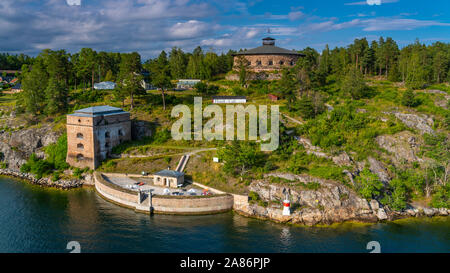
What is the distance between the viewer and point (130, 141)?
47938mm

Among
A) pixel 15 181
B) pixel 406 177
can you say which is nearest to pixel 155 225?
pixel 15 181

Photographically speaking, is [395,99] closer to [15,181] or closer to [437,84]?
[437,84]

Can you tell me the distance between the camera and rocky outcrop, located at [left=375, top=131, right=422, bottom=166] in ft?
131

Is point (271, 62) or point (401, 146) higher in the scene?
point (271, 62)

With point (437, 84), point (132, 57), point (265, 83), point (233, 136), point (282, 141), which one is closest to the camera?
point (282, 141)

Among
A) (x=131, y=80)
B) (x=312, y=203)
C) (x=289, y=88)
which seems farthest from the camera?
(x=131, y=80)

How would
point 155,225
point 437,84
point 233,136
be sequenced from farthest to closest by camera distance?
point 437,84, point 233,136, point 155,225

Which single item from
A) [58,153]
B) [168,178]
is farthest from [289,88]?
[58,153]

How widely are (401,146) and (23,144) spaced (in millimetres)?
52022

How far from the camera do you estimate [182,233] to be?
29.1 metres

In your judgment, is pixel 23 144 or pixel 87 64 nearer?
pixel 23 144

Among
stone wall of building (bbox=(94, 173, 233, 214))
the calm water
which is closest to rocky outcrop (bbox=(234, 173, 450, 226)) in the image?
the calm water

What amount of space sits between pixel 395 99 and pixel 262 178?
28.6 meters

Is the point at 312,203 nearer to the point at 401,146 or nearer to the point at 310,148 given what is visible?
the point at 310,148
